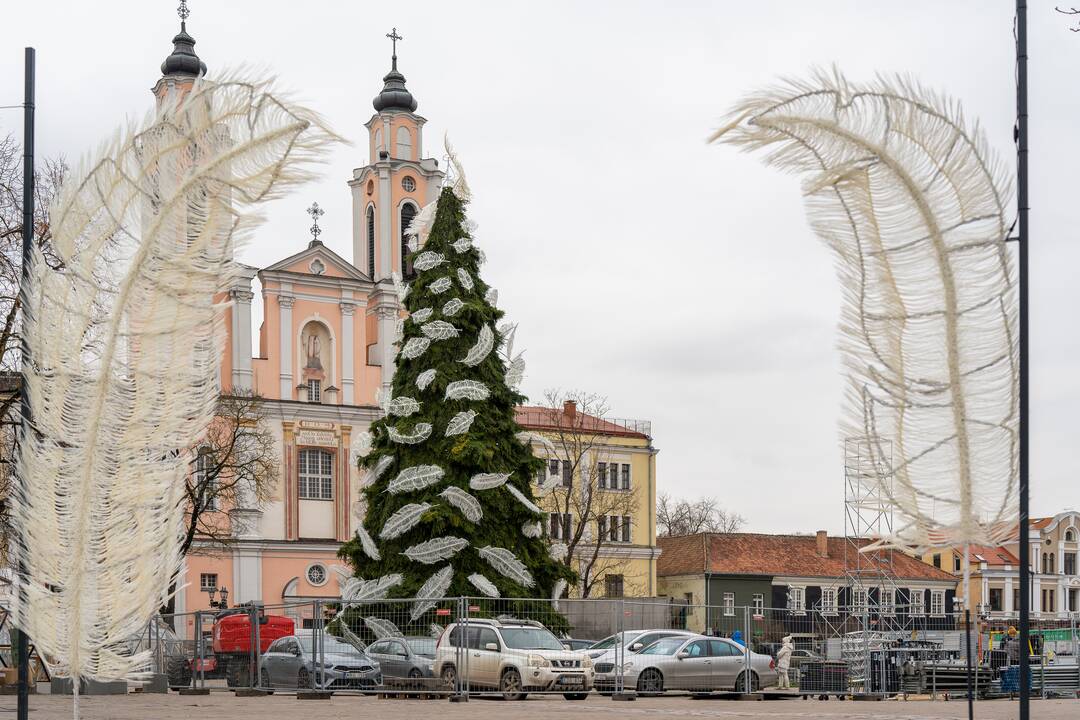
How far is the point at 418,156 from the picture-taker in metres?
71.2

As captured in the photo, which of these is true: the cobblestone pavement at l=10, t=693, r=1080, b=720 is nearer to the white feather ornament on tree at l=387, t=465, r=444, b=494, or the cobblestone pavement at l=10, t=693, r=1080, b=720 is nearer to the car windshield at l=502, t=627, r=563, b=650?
the car windshield at l=502, t=627, r=563, b=650

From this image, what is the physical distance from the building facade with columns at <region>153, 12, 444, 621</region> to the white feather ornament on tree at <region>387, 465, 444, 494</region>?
3012 centimetres

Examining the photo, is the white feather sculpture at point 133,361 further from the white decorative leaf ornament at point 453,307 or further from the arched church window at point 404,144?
the arched church window at point 404,144

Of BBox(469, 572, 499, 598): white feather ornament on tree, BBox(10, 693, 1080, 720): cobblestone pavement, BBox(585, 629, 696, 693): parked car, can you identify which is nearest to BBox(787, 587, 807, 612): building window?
BBox(469, 572, 499, 598): white feather ornament on tree

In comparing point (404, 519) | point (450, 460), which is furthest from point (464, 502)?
point (404, 519)

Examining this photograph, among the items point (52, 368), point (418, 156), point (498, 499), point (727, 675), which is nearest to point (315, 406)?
point (418, 156)

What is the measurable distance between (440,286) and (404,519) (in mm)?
5613

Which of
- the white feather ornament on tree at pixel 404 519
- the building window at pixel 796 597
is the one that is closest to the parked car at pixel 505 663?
the white feather ornament on tree at pixel 404 519

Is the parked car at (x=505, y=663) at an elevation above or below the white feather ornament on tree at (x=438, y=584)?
below

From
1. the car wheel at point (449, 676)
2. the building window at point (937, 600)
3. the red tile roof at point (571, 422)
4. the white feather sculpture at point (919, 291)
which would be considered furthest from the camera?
the building window at point (937, 600)

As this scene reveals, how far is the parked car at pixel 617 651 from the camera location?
2775 centimetres

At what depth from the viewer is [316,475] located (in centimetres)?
6481

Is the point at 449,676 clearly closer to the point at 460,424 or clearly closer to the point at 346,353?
the point at 460,424

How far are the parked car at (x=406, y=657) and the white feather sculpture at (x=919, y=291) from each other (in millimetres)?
18798
